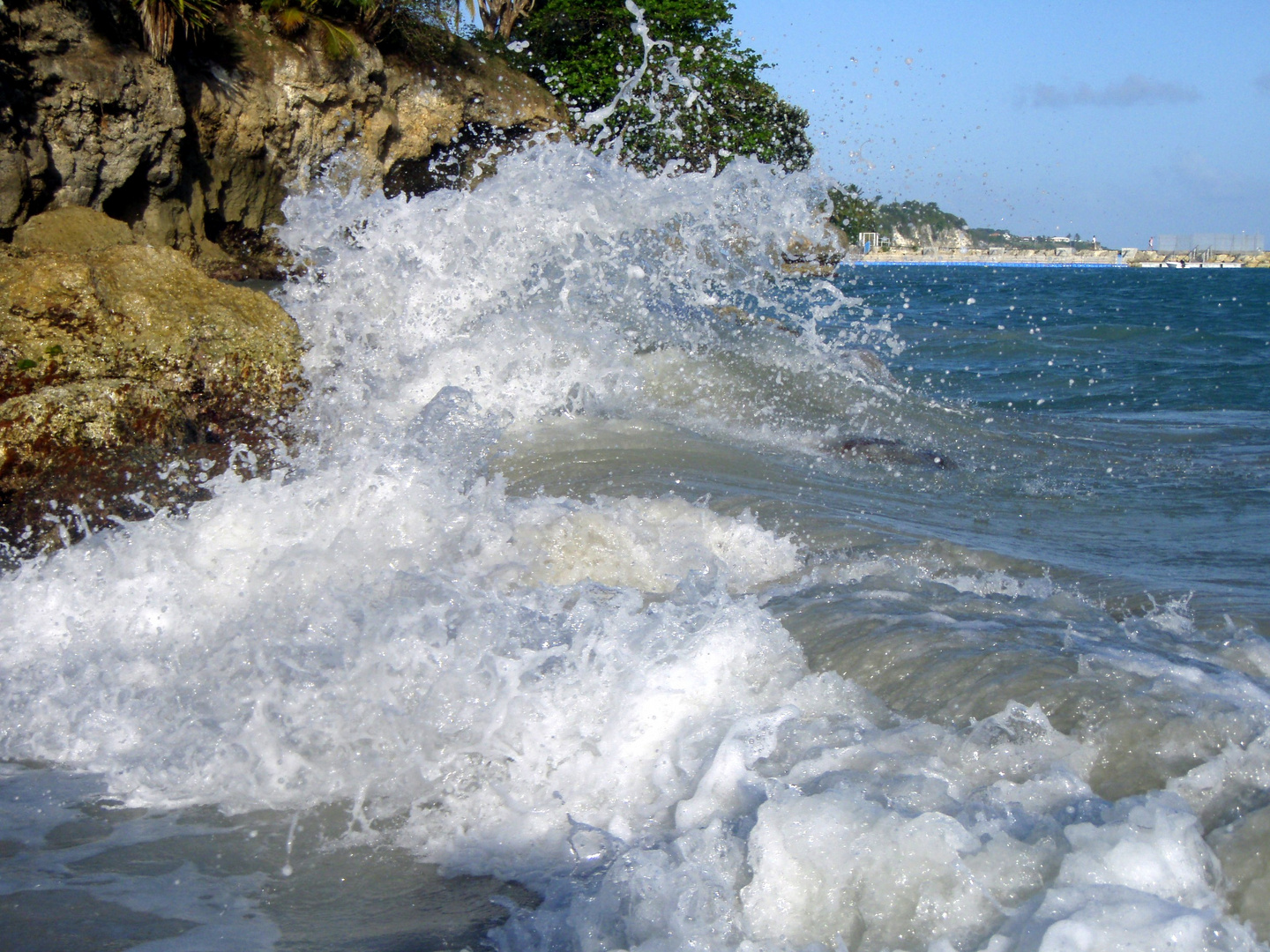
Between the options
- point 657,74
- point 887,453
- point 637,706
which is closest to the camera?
point 637,706

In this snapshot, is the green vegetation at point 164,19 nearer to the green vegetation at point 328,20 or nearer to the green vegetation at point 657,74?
the green vegetation at point 328,20

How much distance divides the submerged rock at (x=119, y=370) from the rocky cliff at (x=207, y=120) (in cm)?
305

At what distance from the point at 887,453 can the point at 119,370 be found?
12.7 ft

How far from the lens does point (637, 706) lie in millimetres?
2373

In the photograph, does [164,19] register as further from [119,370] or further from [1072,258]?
[1072,258]

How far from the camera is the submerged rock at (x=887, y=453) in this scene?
5379mm

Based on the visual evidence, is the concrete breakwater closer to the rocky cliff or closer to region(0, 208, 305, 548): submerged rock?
the rocky cliff

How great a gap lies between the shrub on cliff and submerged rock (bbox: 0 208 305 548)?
526 inches

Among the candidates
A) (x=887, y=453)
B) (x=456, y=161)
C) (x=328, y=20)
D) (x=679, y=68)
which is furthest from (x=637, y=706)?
(x=679, y=68)

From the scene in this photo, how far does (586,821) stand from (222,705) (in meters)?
1.09

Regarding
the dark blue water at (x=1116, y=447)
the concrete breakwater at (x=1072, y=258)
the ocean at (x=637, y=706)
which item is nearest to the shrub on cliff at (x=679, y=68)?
the dark blue water at (x=1116, y=447)

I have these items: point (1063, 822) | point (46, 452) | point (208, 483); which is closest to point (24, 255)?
point (46, 452)

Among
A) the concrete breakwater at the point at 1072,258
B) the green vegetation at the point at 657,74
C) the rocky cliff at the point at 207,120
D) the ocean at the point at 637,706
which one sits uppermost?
the concrete breakwater at the point at 1072,258

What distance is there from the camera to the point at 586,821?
2.16 meters
